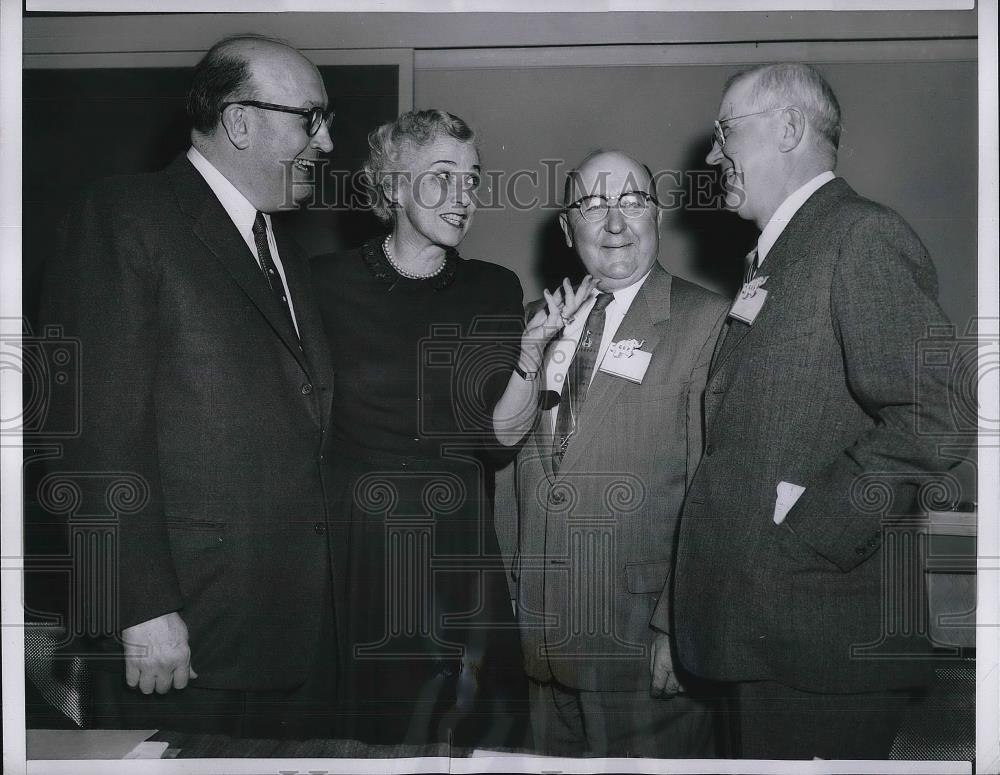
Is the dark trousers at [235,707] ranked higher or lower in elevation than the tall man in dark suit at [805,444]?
lower

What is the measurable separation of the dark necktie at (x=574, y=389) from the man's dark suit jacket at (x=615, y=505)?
0.02m

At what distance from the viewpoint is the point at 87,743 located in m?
2.45

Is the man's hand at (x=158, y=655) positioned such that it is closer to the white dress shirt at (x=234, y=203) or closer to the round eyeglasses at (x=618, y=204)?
the white dress shirt at (x=234, y=203)

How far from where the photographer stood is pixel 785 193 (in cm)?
232

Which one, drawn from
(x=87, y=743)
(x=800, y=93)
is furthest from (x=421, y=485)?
(x=800, y=93)

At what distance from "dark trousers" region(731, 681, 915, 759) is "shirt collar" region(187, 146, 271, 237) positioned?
176 cm

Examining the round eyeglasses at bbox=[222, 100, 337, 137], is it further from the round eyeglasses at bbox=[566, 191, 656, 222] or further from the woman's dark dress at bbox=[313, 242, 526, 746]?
the round eyeglasses at bbox=[566, 191, 656, 222]

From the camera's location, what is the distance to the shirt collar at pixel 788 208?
230cm

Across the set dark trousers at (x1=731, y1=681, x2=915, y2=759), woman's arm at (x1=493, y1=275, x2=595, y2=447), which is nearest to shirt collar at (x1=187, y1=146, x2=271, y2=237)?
woman's arm at (x1=493, y1=275, x2=595, y2=447)

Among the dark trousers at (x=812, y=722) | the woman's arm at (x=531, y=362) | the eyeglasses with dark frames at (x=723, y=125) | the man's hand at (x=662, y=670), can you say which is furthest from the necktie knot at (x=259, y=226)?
the dark trousers at (x=812, y=722)

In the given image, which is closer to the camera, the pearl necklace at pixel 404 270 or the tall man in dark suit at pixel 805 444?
the tall man in dark suit at pixel 805 444

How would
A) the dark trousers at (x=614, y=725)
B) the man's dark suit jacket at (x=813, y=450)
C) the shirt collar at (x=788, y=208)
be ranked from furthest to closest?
the dark trousers at (x=614, y=725) → the shirt collar at (x=788, y=208) → the man's dark suit jacket at (x=813, y=450)

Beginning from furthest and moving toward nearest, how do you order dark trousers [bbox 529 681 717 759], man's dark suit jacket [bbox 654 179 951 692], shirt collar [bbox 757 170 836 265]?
dark trousers [bbox 529 681 717 759], shirt collar [bbox 757 170 836 265], man's dark suit jacket [bbox 654 179 951 692]

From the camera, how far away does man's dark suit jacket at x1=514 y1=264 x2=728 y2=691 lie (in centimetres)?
232
